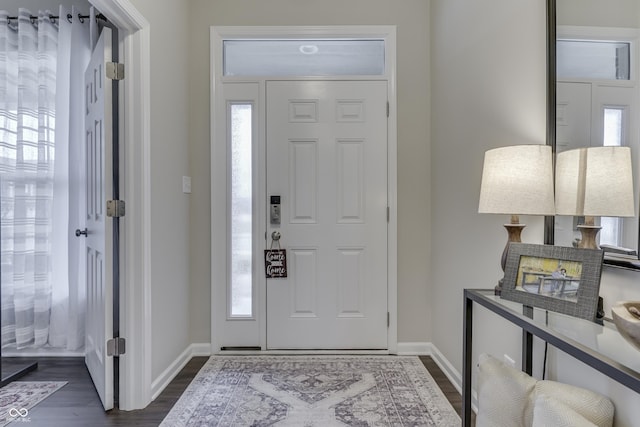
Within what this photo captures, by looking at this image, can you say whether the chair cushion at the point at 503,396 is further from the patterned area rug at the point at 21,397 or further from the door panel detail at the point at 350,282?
the patterned area rug at the point at 21,397

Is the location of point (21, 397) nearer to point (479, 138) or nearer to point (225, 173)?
point (225, 173)

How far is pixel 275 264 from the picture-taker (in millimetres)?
2484

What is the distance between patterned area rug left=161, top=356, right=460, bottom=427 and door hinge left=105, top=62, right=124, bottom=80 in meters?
1.80

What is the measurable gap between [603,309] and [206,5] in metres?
2.94

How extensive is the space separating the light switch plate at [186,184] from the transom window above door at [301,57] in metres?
0.87

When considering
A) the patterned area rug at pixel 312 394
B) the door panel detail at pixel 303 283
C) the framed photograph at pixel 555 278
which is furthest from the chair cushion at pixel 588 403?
the door panel detail at pixel 303 283

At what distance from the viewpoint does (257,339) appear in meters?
2.51

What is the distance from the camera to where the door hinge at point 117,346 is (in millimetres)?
1789

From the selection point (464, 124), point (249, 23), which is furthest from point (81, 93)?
point (464, 124)

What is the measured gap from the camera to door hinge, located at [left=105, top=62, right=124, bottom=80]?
1.77 meters

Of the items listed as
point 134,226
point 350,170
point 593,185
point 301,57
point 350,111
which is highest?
Result: point 301,57

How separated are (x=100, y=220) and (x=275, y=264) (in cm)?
113

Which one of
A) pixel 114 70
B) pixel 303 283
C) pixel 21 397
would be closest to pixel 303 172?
pixel 303 283

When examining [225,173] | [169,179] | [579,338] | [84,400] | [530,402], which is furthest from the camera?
[225,173]
